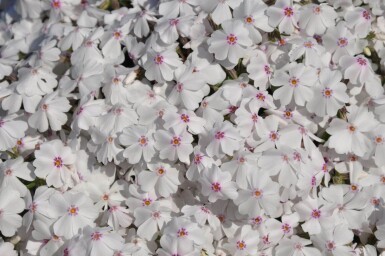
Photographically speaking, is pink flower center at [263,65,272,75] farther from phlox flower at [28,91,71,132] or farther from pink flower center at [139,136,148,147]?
phlox flower at [28,91,71,132]

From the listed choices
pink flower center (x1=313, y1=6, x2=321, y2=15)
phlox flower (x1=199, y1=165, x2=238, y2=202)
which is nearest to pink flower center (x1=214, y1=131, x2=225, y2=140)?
phlox flower (x1=199, y1=165, x2=238, y2=202)

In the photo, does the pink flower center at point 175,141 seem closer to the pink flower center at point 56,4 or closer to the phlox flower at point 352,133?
the phlox flower at point 352,133

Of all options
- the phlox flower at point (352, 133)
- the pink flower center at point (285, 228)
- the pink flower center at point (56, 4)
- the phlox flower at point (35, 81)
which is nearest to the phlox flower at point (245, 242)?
the pink flower center at point (285, 228)

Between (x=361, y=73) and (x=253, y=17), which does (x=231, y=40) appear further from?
(x=361, y=73)

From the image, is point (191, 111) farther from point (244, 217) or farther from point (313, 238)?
point (313, 238)

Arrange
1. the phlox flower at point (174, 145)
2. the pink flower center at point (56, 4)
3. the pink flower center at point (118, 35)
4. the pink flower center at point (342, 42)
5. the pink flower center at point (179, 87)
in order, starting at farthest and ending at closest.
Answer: the pink flower center at point (56, 4) < the pink flower center at point (118, 35) < the pink flower center at point (342, 42) < the pink flower center at point (179, 87) < the phlox flower at point (174, 145)

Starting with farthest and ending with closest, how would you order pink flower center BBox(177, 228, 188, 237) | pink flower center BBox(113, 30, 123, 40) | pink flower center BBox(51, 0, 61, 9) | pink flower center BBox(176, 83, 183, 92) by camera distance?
1. pink flower center BBox(51, 0, 61, 9)
2. pink flower center BBox(113, 30, 123, 40)
3. pink flower center BBox(176, 83, 183, 92)
4. pink flower center BBox(177, 228, 188, 237)
